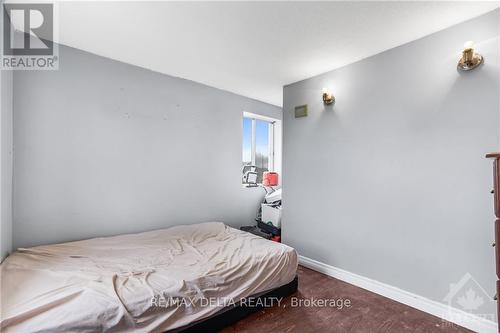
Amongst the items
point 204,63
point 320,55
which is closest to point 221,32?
point 204,63

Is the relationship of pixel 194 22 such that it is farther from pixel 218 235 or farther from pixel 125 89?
pixel 218 235

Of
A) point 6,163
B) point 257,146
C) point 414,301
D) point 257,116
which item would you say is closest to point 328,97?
point 257,116

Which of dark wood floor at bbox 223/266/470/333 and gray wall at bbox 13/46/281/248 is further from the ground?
gray wall at bbox 13/46/281/248

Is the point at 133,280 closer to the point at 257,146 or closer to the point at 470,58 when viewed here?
the point at 470,58

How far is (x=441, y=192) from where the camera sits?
1.96m

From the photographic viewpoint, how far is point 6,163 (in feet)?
6.06

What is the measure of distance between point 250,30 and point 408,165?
194 cm

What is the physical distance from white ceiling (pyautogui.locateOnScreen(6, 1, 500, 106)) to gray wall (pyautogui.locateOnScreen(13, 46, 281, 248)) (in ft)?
1.22

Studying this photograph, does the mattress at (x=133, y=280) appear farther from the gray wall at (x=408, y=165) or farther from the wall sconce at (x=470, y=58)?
the wall sconce at (x=470, y=58)

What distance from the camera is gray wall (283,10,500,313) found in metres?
1.78

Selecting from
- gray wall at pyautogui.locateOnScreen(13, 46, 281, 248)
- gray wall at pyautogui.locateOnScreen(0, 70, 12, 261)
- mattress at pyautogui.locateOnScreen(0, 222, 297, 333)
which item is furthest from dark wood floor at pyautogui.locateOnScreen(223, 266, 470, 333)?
gray wall at pyautogui.locateOnScreen(0, 70, 12, 261)

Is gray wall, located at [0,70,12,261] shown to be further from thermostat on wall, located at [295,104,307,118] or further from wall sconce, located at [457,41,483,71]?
wall sconce, located at [457,41,483,71]

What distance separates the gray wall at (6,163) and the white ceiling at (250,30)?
70 centimetres

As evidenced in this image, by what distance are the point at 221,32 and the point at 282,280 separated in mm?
2384
